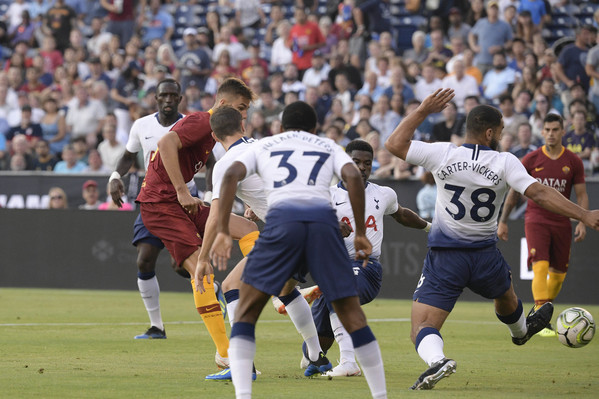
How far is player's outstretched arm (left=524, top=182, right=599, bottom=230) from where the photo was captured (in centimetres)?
786

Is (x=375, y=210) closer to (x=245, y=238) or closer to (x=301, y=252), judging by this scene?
(x=245, y=238)

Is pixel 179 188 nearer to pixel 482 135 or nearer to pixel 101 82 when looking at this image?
pixel 482 135

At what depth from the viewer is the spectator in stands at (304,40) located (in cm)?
2389

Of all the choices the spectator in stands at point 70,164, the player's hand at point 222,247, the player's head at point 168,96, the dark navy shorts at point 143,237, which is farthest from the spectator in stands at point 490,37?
the player's hand at point 222,247

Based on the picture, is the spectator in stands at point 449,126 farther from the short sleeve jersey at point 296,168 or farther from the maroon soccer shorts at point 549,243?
the short sleeve jersey at point 296,168

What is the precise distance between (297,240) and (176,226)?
3204 millimetres

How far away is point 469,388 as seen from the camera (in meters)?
8.36

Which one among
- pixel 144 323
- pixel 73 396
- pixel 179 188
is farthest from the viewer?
pixel 144 323

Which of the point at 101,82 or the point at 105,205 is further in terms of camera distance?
the point at 101,82

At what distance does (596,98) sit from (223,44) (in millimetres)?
9216

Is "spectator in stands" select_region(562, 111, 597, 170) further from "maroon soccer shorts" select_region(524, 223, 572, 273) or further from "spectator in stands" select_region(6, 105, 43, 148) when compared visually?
"spectator in stands" select_region(6, 105, 43, 148)

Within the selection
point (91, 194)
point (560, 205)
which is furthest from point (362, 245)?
point (91, 194)

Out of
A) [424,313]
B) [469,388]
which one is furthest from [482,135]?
[469,388]

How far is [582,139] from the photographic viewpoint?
698 inches
